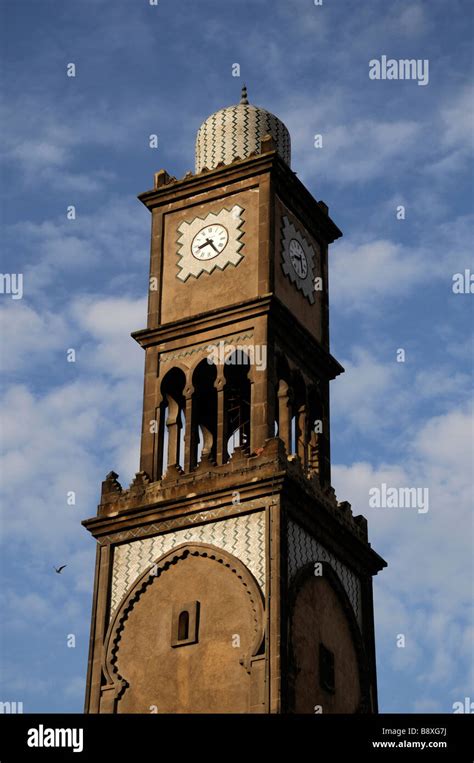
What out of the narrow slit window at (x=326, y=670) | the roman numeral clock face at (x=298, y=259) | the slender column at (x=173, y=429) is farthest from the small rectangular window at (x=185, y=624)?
the roman numeral clock face at (x=298, y=259)

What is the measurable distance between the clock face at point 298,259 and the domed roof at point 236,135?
342 cm

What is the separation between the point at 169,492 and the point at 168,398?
4.26m

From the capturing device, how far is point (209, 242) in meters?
51.4

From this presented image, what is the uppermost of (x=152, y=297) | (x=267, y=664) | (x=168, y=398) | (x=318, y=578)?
(x=152, y=297)

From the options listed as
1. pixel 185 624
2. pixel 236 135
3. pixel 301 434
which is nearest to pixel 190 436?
pixel 301 434

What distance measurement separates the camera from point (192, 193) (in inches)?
2077

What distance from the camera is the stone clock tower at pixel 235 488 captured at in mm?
43625

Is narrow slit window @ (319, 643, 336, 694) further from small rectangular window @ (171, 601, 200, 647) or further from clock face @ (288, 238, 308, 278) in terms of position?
clock face @ (288, 238, 308, 278)

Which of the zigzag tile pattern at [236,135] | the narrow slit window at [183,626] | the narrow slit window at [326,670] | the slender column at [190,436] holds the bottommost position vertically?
the narrow slit window at [326,670]

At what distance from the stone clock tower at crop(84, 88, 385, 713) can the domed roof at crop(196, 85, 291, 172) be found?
6cm

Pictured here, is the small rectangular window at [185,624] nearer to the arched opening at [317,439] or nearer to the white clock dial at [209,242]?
the arched opening at [317,439]

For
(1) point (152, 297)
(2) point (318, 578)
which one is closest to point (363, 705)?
(2) point (318, 578)

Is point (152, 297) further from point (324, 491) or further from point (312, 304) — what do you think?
point (324, 491)
